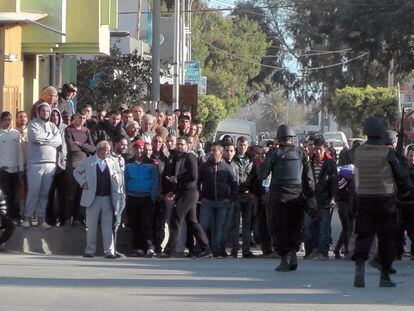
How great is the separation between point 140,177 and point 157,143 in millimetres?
857

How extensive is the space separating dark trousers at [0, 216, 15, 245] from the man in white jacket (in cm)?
51

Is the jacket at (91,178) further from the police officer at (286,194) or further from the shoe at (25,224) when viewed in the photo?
the police officer at (286,194)

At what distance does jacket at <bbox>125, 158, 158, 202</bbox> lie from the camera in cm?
1864

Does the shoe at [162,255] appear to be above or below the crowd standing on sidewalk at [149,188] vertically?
below

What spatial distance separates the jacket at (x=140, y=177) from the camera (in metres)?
18.6

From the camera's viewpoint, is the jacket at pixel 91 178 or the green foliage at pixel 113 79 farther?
the green foliage at pixel 113 79

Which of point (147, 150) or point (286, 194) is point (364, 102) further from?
point (286, 194)

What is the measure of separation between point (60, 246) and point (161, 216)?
1.81 m

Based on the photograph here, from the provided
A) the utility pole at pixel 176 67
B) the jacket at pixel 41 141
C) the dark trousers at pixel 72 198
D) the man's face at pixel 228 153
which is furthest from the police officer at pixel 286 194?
the utility pole at pixel 176 67

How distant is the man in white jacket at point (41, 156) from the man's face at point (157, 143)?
1750 mm

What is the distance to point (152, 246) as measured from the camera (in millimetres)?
18891

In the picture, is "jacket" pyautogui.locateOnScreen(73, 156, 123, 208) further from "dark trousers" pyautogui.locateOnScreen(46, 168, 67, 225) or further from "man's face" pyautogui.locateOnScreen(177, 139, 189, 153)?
"man's face" pyautogui.locateOnScreen(177, 139, 189, 153)

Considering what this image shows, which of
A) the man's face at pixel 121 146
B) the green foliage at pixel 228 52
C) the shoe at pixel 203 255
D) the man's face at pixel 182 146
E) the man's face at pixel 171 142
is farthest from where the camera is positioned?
the green foliage at pixel 228 52

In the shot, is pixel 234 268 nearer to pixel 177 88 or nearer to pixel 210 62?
pixel 177 88
